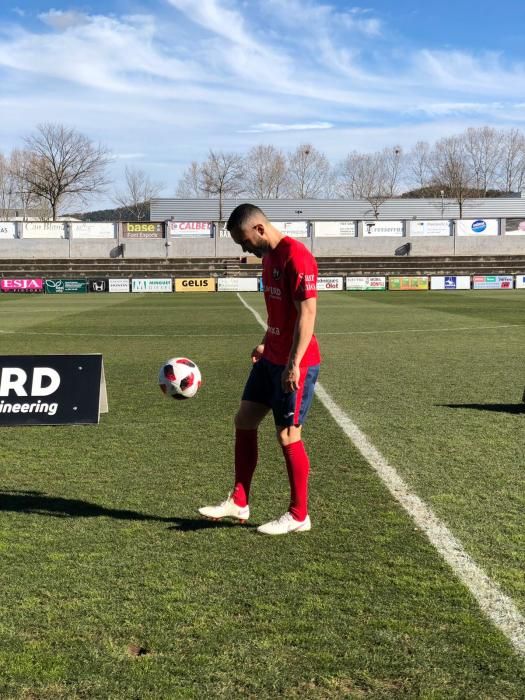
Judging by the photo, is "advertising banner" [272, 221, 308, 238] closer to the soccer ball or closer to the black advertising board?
the black advertising board

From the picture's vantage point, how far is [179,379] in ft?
18.9

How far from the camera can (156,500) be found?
531 cm

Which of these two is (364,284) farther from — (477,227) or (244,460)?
(244,460)

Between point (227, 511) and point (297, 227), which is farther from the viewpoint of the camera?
point (297, 227)

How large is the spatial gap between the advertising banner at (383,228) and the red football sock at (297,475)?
56226 millimetres

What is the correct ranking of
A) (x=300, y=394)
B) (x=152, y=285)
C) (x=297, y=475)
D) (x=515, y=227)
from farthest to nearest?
(x=515, y=227)
(x=152, y=285)
(x=297, y=475)
(x=300, y=394)

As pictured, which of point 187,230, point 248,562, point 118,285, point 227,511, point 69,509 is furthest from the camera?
point 187,230

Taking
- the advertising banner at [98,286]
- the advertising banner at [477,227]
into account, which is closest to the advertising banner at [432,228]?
the advertising banner at [477,227]

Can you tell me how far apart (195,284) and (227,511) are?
41.2m

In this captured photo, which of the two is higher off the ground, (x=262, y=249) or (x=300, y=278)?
(x=262, y=249)

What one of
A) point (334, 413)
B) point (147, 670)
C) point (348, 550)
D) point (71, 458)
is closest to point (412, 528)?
point (348, 550)

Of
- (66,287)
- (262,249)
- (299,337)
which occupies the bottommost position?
(66,287)

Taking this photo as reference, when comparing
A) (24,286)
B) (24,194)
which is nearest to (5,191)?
(24,194)

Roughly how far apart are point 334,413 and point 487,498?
327 centimetres
